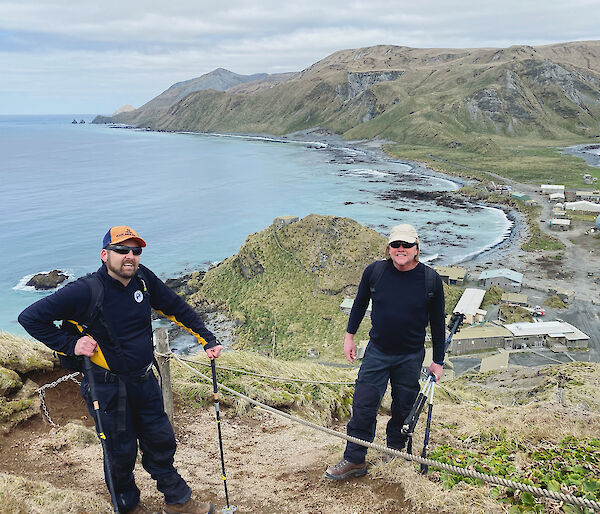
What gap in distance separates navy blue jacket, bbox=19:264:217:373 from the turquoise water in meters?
42.3

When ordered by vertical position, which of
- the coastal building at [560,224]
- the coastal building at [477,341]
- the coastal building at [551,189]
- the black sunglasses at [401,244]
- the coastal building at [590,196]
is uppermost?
the black sunglasses at [401,244]

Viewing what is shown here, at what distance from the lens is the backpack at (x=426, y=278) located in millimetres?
5062

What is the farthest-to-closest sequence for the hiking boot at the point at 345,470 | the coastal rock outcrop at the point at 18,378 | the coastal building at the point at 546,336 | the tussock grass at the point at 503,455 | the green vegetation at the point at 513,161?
the green vegetation at the point at 513,161
the coastal building at the point at 546,336
the coastal rock outcrop at the point at 18,378
the hiking boot at the point at 345,470
the tussock grass at the point at 503,455

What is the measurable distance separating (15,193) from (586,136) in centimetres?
18052

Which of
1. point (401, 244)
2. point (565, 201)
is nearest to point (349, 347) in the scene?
point (401, 244)

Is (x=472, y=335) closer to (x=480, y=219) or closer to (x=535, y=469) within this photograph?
(x=535, y=469)

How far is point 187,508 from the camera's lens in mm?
4840

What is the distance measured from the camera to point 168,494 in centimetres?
484

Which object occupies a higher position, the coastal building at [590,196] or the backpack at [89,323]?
the backpack at [89,323]

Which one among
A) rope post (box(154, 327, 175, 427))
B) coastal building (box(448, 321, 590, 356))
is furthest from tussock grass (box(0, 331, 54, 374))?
coastal building (box(448, 321, 590, 356))

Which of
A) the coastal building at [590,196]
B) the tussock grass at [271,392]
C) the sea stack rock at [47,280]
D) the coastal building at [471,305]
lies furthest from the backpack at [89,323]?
the coastal building at [590,196]

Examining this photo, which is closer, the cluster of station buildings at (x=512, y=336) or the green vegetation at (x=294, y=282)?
the cluster of station buildings at (x=512, y=336)

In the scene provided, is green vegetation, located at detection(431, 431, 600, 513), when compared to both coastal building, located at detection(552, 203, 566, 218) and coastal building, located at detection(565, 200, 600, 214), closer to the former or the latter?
coastal building, located at detection(552, 203, 566, 218)

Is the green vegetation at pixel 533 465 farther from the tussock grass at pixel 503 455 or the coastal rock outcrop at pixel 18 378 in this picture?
the coastal rock outcrop at pixel 18 378
